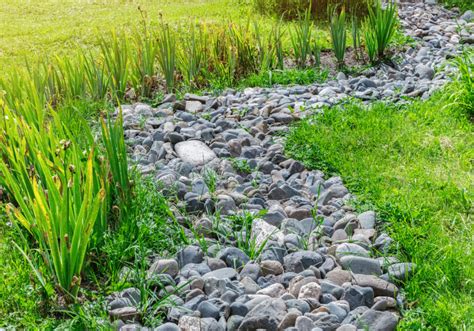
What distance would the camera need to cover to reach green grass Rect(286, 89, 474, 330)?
9.46 feet

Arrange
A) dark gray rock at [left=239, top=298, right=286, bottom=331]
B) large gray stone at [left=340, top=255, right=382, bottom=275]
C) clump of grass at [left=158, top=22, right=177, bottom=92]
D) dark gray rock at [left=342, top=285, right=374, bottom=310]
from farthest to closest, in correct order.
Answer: clump of grass at [left=158, top=22, right=177, bottom=92], large gray stone at [left=340, top=255, right=382, bottom=275], dark gray rock at [left=342, top=285, right=374, bottom=310], dark gray rock at [left=239, top=298, right=286, bottom=331]

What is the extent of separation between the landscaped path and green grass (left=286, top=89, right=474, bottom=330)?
0.38 feet

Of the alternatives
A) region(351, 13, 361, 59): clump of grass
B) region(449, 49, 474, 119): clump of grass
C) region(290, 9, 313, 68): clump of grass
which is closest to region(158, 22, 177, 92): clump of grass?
region(290, 9, 313, 68): clump of grass

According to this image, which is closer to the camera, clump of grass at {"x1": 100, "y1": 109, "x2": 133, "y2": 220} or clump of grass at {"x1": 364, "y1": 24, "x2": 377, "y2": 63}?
clump of grass at {"x1": 100, "y1": 109, "x2": 133, "y2": 220}

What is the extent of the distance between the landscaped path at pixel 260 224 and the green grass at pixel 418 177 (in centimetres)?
11

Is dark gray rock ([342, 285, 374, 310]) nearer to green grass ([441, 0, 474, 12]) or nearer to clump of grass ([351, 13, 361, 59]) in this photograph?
clump of grass ([351, 13, 361, 59])

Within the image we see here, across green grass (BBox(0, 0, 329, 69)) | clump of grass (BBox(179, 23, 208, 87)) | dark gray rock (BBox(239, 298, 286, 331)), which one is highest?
clump of grass (BBox(179, 23, 208, 87))

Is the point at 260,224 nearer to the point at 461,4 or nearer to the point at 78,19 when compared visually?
the point at 461,4

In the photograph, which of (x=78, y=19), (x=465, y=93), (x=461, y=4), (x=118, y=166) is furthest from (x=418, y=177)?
(x=78, y=19)

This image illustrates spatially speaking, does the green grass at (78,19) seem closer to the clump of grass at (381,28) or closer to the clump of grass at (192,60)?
the clump of grass at (192,60)

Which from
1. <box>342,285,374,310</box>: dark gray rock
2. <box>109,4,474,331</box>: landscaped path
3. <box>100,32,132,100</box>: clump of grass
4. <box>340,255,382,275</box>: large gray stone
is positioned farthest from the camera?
<box>100,32,132,100</box>: clump of grass

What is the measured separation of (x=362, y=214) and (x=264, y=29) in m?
5.04

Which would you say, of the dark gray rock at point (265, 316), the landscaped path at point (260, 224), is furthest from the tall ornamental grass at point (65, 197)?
the dark gray rock at point (265, 316)

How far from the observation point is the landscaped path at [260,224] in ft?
9.05
